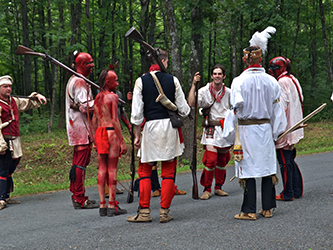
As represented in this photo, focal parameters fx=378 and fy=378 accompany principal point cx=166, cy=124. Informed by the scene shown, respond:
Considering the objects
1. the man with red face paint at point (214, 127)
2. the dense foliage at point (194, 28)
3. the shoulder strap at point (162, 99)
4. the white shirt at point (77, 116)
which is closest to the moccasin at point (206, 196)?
the man with red face paint at point (214, 127)

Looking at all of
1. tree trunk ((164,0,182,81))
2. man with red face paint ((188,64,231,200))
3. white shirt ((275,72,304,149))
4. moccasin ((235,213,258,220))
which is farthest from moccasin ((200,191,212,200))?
tree trunk ((164,0,182,81))

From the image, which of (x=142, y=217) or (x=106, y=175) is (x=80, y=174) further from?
(x=142, y=217)

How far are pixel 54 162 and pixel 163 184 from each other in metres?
8.87

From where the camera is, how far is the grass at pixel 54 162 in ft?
34.2

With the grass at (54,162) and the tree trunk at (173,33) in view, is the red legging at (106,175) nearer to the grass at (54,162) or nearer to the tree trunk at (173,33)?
the grass at (54,162)

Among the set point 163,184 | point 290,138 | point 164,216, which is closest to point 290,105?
point 290,138

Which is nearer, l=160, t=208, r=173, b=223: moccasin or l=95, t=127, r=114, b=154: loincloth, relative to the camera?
l=160, t=208, r=173, b=223: moccasin

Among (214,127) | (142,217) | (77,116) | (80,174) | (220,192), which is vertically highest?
(77,116)

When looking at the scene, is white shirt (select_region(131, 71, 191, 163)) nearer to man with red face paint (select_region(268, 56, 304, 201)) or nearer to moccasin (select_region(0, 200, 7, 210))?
man with red face paint (select_region(268, 56, 304, 201))

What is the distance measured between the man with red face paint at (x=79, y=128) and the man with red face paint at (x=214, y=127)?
190cm

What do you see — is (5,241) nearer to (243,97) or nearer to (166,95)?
(166,95)

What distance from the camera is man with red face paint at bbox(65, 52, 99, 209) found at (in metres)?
6.61

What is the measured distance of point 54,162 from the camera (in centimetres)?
1329

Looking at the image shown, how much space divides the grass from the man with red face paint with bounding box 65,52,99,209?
263 cm
